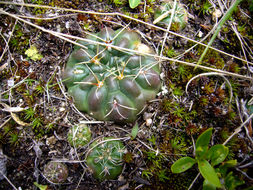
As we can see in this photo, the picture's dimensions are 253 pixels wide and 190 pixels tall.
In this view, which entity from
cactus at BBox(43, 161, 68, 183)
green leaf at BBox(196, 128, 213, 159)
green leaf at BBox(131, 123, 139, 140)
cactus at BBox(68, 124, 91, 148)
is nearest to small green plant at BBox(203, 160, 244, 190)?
green leaf at BBox(196, 128, 213, 159)

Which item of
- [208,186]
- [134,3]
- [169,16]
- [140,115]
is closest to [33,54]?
[134,3]

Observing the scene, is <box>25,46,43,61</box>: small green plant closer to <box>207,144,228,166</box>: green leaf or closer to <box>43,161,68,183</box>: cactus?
<box>43,161,68,183</box>: cactus

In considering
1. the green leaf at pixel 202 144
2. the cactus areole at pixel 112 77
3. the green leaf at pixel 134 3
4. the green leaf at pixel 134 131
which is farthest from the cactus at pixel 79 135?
the green leaf at pixel 134 3

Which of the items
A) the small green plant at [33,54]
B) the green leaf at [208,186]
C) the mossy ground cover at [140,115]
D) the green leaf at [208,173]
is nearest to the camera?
the green leaf at [208,173]

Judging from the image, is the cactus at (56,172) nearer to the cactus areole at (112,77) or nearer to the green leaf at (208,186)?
the cactus areole at (112,77)

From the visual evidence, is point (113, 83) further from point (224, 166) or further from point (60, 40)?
point (224, 166)

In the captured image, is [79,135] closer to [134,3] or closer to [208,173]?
[208,173]
